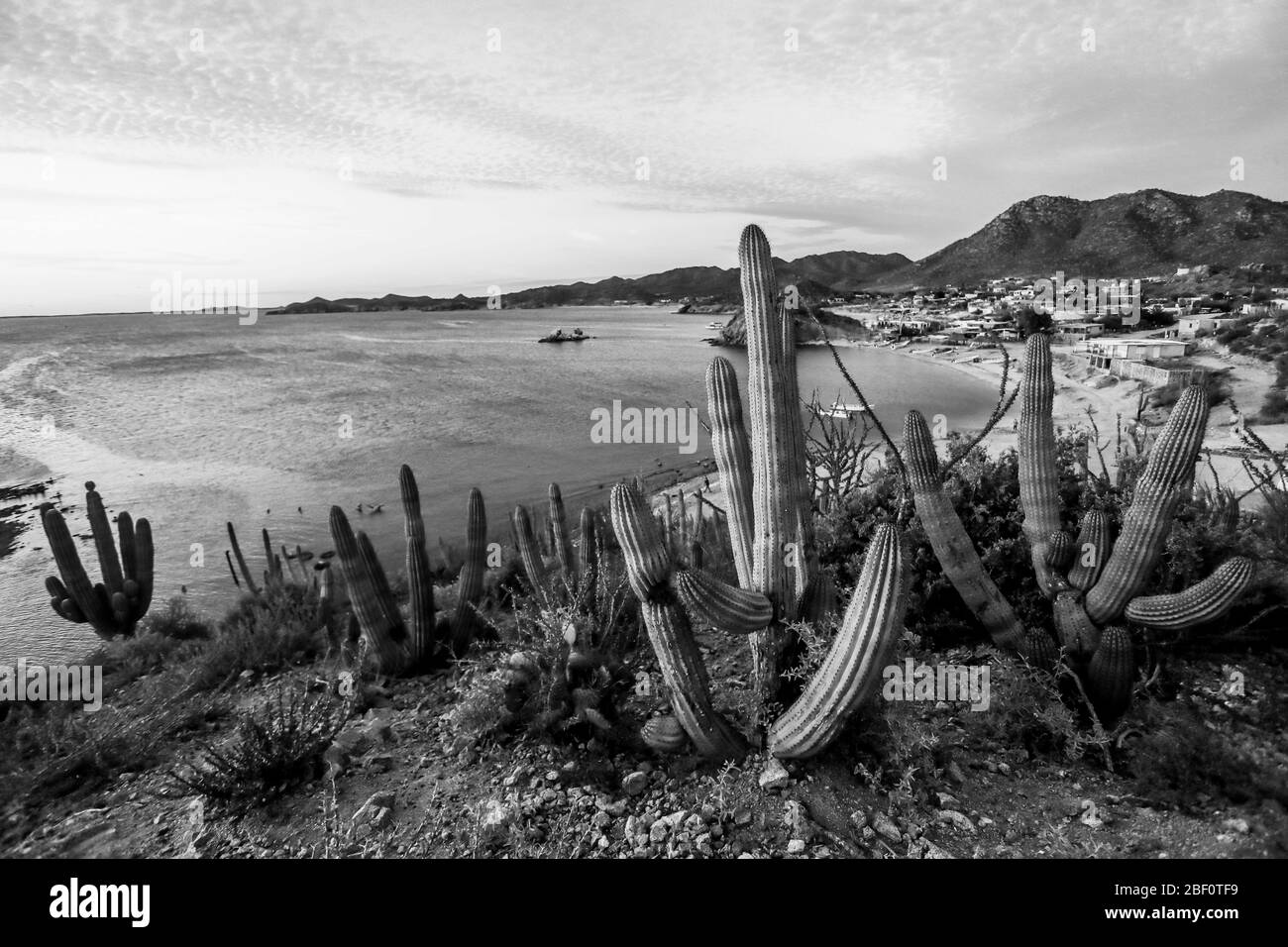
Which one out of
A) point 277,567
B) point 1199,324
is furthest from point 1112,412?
point 277,567

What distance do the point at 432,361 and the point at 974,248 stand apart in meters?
127

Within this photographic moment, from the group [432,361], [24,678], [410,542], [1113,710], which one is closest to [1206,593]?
[1113,710]

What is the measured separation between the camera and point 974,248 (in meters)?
142

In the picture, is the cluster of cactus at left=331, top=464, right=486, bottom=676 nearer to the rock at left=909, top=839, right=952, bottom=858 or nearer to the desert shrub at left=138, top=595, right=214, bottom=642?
the desert shrub at left=138, top=595, right=214, bottom=642

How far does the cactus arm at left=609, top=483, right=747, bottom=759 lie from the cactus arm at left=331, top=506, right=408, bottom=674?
12.4ft

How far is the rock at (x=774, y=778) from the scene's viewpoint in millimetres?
4301

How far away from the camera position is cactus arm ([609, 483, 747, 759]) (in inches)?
171

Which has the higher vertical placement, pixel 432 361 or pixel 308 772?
pixel 432 361

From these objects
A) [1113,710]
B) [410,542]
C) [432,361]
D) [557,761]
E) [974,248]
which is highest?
[974,248]

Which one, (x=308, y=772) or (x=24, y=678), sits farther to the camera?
(x=24, y=678)

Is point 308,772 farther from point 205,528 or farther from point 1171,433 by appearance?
point 205,528

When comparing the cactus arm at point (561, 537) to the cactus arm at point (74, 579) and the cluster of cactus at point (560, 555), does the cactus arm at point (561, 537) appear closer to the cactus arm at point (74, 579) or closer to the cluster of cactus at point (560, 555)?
the cluster of cactus at point (560, 555)

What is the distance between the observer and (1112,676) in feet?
15.2
